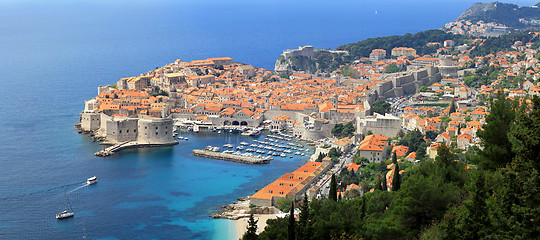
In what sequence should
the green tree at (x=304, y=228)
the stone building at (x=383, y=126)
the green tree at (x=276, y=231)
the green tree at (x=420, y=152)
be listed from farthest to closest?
the stone building at (x=383, y=126) → the green tree at (x=420, y=152) → the green tree at (x=276, y=231) → the green tree at (x=304, y=228)

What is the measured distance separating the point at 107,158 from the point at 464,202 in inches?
812

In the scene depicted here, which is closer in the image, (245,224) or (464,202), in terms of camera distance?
(464,202)

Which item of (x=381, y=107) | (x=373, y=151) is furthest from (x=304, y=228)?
(x=381, y=107)

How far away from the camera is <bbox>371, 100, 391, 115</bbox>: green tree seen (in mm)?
33875

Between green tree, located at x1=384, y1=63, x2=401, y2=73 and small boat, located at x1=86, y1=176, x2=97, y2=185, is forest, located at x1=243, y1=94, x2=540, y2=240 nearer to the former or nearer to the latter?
small boat, located at x1=86, y1=176, x2=97, y2=185

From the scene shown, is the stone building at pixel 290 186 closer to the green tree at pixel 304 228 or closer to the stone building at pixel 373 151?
the stone building at pixel 373 151

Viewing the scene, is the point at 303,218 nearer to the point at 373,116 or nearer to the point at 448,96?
the point at 373,116

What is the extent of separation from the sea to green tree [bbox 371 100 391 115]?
6257 mm

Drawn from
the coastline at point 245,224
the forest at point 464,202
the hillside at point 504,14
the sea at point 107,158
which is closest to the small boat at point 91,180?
the sea at point 107,158

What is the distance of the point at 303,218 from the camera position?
14250 mm

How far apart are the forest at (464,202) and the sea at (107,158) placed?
6.41 metres

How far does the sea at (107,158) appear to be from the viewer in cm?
2200

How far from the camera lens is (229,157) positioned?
29.4 meters

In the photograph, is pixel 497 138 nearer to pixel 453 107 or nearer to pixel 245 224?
pixel 245 224
